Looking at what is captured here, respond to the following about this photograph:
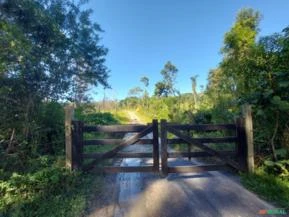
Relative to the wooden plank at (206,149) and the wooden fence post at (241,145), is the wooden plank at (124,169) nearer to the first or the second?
the wooden plank at (206,149)

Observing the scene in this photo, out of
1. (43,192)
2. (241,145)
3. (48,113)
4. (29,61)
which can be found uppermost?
(29,61)

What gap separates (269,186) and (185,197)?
1.55 m

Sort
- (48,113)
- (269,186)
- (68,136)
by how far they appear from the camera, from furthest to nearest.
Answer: (48,113) < (68,136) < (269,186)

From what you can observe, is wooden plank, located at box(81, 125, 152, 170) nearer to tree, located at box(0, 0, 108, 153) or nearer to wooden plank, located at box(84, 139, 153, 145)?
wooden plank, located at box(84, 139, 153, 145)

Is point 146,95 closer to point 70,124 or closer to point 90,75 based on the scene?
point 90,75

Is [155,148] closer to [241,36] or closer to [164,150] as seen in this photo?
[164,150]

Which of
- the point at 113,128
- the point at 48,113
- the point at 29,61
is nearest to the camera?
the point at 29,61

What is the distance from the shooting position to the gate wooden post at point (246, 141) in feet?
13.1

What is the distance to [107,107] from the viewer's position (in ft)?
110

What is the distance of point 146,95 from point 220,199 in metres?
28.4


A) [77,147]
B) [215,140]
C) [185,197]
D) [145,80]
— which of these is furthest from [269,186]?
[145,80]

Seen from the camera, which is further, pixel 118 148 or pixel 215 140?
pixel 215 140

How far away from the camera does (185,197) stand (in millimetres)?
3150

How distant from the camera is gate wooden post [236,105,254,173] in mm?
4004
